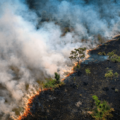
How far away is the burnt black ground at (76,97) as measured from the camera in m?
23.0

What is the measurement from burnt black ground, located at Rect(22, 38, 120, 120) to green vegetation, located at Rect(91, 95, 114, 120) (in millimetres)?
770

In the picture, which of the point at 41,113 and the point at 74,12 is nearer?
the point at 41,113

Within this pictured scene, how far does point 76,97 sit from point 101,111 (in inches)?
210

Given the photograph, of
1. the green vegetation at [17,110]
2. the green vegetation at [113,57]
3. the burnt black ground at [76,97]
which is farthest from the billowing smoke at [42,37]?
the green vegetation at [113,57]

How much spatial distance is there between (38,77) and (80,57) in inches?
531

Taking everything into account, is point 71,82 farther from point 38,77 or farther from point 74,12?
point 74,12

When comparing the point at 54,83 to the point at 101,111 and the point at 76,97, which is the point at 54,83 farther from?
the point at 101,111

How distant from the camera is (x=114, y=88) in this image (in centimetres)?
2791

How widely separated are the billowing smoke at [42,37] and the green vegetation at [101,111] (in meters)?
12.8

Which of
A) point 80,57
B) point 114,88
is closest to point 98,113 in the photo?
point 114,88

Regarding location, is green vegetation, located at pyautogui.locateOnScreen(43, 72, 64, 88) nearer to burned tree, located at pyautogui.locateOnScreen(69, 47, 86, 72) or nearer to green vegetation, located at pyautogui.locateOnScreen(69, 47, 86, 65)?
burned tree, located at pyautogui.locateOnScreen(69, 47, 86, 72)

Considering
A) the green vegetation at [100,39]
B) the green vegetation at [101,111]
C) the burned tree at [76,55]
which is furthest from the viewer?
the green vegetation at [100,39]

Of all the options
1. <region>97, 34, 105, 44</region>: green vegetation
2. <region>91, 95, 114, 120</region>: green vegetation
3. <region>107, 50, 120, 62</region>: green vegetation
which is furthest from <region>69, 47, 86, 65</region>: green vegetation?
<region>97, 34, 105, 44</region>: green vegetation

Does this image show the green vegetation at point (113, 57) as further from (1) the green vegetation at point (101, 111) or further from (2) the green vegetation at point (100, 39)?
(1) the green vegetation at point (101, 111)
